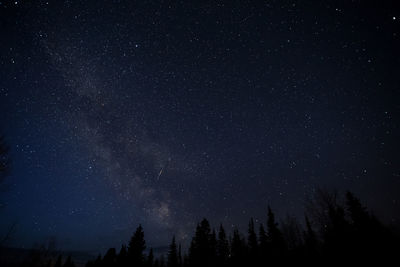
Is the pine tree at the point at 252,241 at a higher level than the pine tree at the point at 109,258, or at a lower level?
higher

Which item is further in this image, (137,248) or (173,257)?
(173,257)

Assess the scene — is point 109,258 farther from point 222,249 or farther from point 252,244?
point 252,244

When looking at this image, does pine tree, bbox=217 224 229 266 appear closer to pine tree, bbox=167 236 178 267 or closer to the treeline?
the treeline

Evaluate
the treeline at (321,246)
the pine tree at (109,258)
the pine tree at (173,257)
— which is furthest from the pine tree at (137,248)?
the pine tree at (173,257)

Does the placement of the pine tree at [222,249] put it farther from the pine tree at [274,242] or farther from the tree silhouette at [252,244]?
the pine tree at [274,242]

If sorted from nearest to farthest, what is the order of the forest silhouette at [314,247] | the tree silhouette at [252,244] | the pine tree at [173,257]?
the forest silhouette at [314,247], the tree silhouette at [252,244], the pine tree at [173,257]

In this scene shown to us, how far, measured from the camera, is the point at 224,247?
134ft

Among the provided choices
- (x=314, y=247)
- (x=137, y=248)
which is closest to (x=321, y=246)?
(x=314, y=247)

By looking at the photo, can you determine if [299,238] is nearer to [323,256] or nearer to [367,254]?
[323,256]

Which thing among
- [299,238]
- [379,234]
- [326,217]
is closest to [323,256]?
[379,234]

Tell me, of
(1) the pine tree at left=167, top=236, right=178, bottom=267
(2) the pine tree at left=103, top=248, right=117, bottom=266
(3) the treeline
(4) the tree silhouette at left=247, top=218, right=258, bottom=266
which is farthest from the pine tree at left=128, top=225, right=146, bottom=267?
(1) the pine tree at left=167, top=236, right=178, bottom=267

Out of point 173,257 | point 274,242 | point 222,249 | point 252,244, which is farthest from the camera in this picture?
point 173,257

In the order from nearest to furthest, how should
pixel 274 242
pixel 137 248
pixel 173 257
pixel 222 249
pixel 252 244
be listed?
pixel 137 248 < pixel 274 242 < pixel 252 244 < pixel 222 249 < pixel 173 257

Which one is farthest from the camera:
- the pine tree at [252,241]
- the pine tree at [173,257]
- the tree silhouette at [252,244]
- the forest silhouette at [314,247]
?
the pine tree at [173,257]
